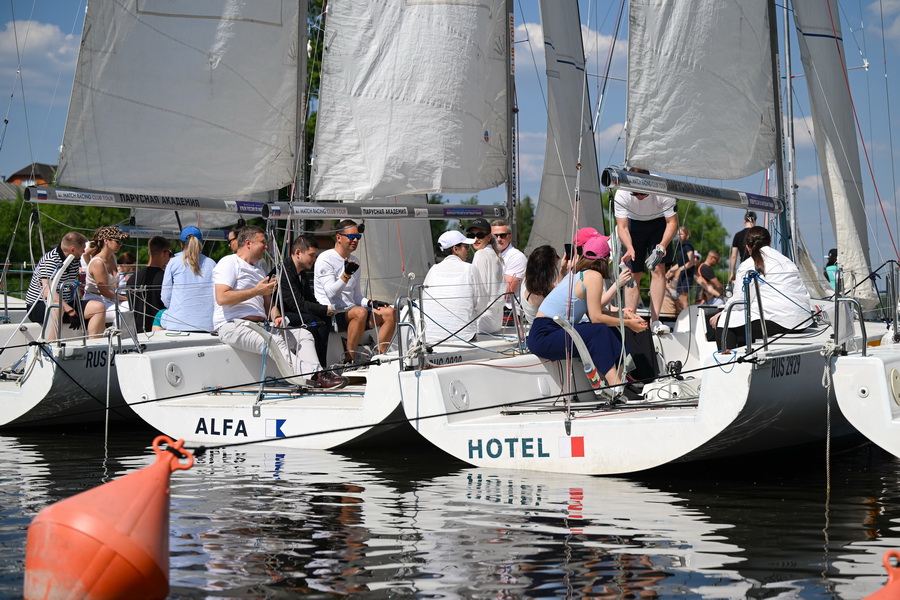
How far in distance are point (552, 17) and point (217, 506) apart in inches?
489

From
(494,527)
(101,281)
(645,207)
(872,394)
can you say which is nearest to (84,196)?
(101,281)

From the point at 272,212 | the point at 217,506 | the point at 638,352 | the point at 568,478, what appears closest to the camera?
the point at 217,506

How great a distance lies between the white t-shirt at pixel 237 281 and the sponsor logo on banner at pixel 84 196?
2.41 metres

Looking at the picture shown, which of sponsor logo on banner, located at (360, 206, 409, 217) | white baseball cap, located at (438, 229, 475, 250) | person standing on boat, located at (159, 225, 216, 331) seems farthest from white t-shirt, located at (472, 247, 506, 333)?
person standing on boat, located at (159, 225, 216, 331)

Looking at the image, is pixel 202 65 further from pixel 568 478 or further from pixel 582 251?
pixel 568 478

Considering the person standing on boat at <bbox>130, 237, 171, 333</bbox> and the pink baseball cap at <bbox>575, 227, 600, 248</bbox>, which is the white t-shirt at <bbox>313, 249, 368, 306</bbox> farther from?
the person standing on boat at <bbox>130, 237, 171, 333</bbox>

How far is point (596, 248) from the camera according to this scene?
835 cm

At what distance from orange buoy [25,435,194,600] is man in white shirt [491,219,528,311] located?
6811mm

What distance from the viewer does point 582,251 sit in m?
8.43

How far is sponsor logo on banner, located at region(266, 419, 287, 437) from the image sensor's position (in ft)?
29.9

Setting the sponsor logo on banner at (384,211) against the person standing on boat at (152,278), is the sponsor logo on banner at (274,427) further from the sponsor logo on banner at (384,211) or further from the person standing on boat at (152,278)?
the person standing on boat at (152,278)

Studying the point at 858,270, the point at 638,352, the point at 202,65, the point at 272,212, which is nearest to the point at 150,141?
the point at 202,65

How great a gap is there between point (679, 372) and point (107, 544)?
482cm

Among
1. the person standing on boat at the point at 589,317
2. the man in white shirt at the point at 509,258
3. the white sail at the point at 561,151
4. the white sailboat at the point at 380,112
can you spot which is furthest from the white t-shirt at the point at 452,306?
the white sail at the point at 561,151
